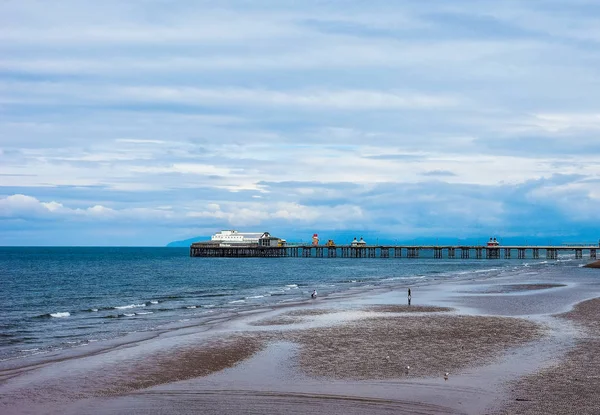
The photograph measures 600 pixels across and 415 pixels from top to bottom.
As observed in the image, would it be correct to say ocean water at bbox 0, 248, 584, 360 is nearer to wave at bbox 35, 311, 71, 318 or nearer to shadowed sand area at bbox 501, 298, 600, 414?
wave at bbox 35, 311, 71, 318

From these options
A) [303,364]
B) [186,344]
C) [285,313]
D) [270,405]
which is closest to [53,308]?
[285,313]

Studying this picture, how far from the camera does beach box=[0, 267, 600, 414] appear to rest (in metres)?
17.7

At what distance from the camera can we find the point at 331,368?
72.4ft

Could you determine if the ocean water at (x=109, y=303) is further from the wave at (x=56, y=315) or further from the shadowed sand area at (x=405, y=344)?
the shadowed sand area at (x=405, y=344)

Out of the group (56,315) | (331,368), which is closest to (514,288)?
(56,315)

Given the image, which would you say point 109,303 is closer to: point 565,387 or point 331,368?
point 331,368

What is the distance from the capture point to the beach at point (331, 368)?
697 inches

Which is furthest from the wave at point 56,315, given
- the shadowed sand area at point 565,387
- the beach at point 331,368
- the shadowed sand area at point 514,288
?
the shadowed sand area at point 514,288

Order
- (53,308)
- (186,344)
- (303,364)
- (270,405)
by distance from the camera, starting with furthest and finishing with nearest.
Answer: (53,308) < (186,344) < (303,364) < (270,405)

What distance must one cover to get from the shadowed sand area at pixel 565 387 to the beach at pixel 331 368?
36mm

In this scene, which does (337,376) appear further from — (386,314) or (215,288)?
(215,288)

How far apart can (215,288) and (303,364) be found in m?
41.0

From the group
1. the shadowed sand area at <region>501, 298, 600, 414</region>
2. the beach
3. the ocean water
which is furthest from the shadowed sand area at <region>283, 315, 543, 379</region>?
the ocean water

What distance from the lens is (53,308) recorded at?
147 feet
